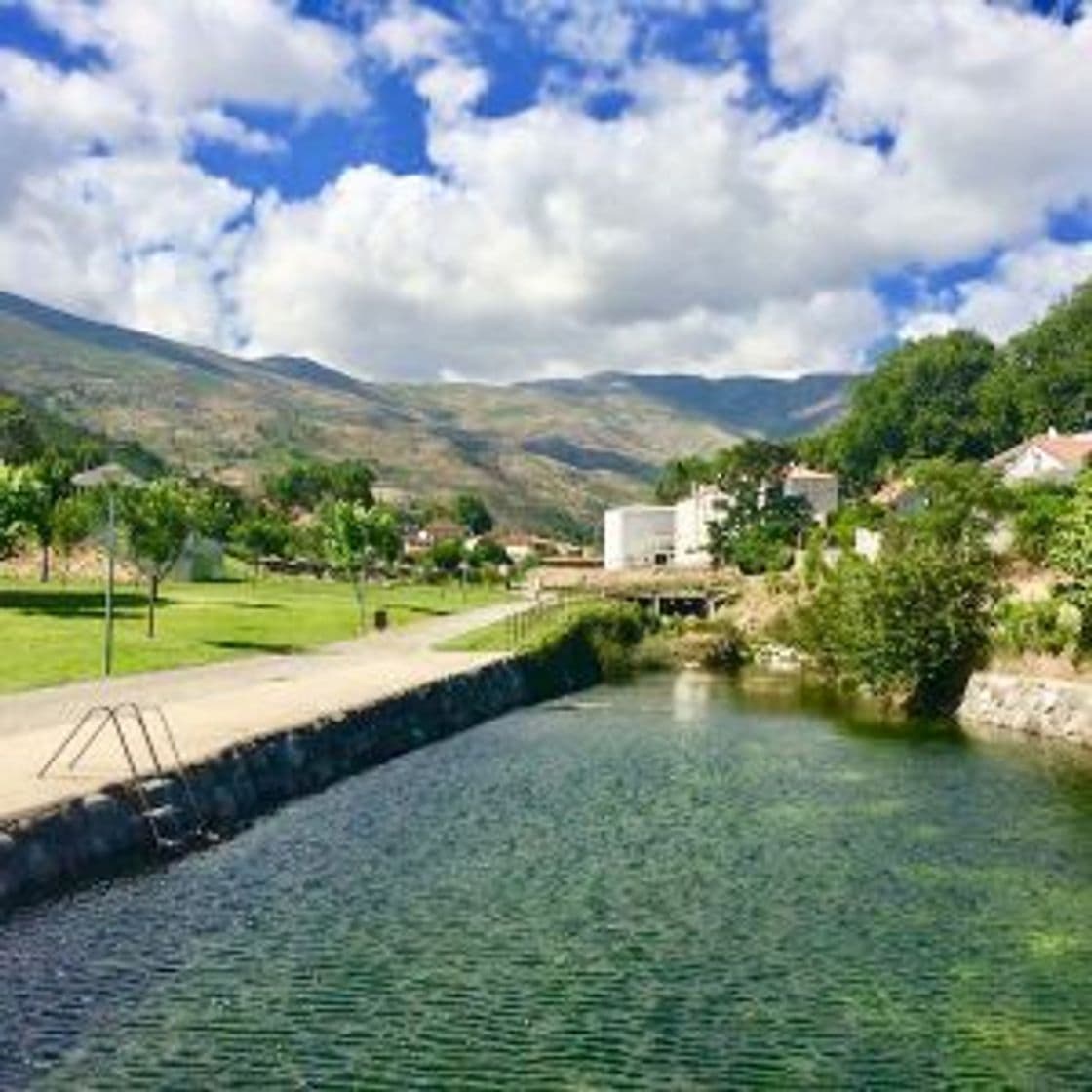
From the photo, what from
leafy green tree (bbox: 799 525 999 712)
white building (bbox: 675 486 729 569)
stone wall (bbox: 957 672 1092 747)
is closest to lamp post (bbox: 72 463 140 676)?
leafy green tree (bbox: 799 525 999 712)

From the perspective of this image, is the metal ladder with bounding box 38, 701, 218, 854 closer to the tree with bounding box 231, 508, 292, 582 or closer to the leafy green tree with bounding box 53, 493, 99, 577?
the leafy green tree with bounding box 53, 493, 99, 577

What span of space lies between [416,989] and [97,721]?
21.1m

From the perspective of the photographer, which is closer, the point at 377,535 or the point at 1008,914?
the point at 1008,914

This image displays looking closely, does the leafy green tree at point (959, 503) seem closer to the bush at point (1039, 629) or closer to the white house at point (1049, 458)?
the white house at point (1049, 458)

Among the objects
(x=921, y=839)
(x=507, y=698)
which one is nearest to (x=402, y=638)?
(x=507, y=698)

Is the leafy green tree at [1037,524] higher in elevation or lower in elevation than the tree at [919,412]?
lower

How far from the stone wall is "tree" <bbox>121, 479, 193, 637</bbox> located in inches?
1607

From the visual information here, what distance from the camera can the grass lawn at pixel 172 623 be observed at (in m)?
62.9

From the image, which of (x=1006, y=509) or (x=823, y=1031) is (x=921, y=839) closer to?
(x=823, y=1031)

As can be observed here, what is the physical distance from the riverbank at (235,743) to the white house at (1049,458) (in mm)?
62189

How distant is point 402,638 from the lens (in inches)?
3585

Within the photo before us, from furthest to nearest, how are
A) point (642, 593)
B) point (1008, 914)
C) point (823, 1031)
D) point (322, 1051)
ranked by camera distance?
point (642, 593)
point (1008, 914)
point (823, 1031)
point (322, 1051)

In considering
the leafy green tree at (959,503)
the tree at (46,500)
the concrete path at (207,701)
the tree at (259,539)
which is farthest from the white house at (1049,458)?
the tree at (259,539)

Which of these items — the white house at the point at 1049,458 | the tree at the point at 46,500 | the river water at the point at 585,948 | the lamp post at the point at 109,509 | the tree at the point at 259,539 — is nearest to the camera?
the river water at the point at 585,948
